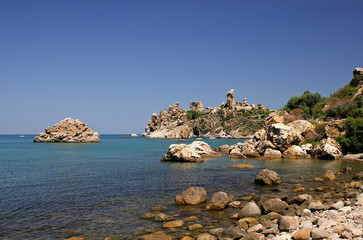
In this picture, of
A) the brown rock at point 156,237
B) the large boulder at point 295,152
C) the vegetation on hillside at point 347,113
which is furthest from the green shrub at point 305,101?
the brown rock at point 156,237

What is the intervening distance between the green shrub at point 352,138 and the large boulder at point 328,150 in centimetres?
122

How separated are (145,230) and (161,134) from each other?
181m

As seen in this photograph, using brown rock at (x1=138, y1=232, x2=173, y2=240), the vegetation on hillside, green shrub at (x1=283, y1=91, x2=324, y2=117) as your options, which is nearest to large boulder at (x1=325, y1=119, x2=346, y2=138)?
the vegetation on hillside

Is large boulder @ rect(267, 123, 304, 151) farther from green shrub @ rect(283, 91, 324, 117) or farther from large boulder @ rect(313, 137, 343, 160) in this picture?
green shrub @ rect(283, 91, 324, 117)

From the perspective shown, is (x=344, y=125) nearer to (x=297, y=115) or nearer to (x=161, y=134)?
(x=297, y=115)

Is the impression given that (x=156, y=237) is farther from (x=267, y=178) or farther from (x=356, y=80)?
(x=356, y=80)

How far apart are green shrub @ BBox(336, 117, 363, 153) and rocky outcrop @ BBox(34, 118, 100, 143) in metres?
114

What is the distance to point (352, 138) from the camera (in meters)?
46.0

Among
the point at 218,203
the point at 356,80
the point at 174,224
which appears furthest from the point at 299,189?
the point at 356,80

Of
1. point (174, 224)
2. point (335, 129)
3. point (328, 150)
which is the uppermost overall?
point (335, 129)

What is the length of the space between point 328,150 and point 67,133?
11508 cm

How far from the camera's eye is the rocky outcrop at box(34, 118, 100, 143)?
12962cm

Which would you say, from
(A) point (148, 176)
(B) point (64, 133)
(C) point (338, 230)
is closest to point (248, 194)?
(C) point (338, 230)

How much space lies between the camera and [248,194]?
70.0 feet
